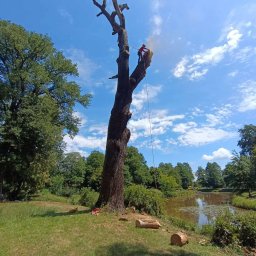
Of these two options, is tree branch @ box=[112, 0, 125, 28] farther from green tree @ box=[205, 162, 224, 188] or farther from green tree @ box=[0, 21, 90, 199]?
green tree @ box=[205, 162, 224, 188]

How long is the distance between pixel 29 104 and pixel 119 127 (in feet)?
46.4

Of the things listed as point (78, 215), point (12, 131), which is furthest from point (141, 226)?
point (12, 131)

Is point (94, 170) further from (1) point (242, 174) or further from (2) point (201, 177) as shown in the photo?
(2) point (201, 177)

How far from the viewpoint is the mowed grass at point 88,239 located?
8648mm

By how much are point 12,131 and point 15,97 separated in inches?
135

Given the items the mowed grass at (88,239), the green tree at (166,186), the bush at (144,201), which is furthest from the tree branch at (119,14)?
the green tree at (166,186)

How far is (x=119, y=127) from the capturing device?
13500 millimetres

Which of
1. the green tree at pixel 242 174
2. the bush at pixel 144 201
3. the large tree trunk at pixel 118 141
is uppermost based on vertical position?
the green tree at pixel 242 174

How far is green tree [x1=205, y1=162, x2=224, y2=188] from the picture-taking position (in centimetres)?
12738

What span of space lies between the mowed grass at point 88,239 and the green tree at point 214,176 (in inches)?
4808

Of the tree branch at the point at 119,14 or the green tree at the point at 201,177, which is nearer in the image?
the tree branch at the point at 119,14

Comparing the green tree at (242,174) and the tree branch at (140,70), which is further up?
the green tree at (242,174)

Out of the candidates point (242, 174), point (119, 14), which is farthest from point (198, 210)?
point (119, 14)

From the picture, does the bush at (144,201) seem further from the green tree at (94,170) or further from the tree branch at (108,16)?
the green tree at (94,170)
